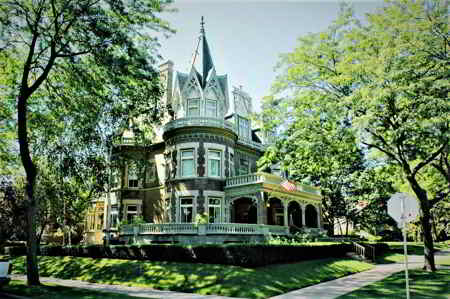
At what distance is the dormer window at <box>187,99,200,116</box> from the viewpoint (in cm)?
2947

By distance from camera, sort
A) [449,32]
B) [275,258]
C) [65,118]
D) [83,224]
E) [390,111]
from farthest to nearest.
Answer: [83,224]
[65,118]
[275,258]
[390,111]
[449,32]

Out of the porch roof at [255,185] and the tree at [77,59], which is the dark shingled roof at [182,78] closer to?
the porch roof at [255,185]

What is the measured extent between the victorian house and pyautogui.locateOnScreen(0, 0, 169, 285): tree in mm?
6263

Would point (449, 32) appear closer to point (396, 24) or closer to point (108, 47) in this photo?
point (396, 24)

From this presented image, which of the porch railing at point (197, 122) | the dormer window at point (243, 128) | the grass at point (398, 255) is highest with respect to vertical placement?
the dormer window at point (243, 128)

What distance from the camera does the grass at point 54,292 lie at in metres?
12.6

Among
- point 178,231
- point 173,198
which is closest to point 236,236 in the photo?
point 178,231

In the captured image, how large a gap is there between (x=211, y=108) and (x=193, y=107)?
1600mm

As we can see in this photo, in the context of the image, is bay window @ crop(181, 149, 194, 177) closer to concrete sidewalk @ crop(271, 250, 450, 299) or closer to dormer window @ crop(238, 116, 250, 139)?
dormer window @ crop(238, 116, 250, 139)

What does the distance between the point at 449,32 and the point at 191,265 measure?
15.8 meters

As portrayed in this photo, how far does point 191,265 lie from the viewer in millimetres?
16703

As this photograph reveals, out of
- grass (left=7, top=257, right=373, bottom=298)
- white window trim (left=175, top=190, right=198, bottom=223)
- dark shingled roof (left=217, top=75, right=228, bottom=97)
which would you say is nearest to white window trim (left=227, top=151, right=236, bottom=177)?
white window trim (left=175, top=190, right=198, bottom=223)

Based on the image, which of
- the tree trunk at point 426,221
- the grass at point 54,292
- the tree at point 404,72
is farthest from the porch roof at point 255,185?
the grass at point 54,292

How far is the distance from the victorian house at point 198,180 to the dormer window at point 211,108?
9cm
